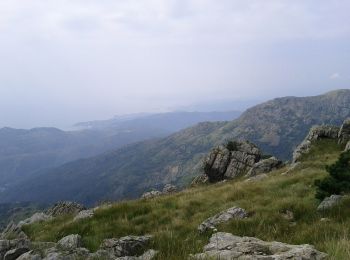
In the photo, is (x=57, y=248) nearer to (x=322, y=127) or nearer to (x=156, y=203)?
(x=156, y=203)

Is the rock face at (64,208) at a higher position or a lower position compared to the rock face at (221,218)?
lower

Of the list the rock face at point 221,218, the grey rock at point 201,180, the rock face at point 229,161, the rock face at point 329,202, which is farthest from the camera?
the rock face at point 229,161

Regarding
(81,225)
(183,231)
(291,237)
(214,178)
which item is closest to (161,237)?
(183,231)

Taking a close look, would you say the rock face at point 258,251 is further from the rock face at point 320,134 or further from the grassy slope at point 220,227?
the rock face at point 320,134

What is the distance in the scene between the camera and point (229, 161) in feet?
173

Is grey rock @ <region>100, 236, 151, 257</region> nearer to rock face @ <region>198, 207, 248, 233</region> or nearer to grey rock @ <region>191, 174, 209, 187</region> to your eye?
rock face @ <region>198, 207, 248, 233</region>

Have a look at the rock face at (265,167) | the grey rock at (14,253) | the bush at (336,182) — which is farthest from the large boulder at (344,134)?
the grey rock at (14,253)

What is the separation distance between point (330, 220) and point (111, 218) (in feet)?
29.9

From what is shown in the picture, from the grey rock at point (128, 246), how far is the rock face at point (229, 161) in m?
38.4

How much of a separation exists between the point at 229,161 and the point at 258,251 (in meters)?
45.8

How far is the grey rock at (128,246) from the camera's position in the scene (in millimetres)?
10953

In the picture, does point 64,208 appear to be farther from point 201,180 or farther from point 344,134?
point 344,134

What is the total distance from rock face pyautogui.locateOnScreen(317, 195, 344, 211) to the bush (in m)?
0.88

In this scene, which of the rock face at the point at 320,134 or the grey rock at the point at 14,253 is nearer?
the grey rock at the point at 14,253
